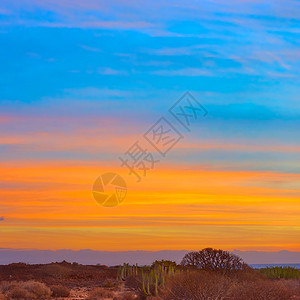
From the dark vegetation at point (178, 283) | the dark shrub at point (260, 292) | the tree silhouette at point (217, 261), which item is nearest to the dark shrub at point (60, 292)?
the dark vegetation at point (178, 283)

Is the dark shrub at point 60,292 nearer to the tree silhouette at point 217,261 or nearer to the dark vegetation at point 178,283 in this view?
the dark vegetation at point 178,283

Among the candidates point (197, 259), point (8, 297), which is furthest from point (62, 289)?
point (197, 259)

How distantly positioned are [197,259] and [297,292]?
203 inches

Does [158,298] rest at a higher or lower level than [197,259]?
lower

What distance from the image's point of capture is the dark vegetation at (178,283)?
65.1 feet

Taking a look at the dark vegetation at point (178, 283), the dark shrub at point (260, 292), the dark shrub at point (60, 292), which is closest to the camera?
the dark shrub at point (260, 292)

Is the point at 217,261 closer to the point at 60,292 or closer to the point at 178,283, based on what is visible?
the point at 178,283

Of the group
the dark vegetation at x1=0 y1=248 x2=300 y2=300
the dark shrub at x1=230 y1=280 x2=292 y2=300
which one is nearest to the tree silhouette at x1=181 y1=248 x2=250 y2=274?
the dark vegetation at x1=0 y1=248 x2=300 y2=300

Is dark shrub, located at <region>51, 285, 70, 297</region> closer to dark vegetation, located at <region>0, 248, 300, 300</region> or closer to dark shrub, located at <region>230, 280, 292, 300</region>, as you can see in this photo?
dark vegetation, located at <region>0, 248, 300, 300</region>

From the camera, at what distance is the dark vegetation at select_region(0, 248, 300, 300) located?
1984 centimetres

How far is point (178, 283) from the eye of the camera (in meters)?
20.4

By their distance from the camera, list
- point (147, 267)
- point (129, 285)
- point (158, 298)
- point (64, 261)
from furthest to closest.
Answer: point (64, 261) < point (147, 267) < point (129, 285) < point (158, 298)

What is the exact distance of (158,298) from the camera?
23328 mm

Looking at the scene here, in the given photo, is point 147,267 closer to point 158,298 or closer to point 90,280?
point 90,280
